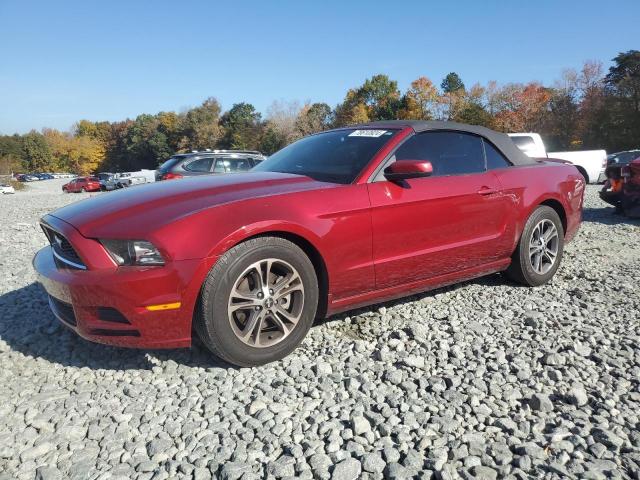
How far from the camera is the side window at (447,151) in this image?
3619mm

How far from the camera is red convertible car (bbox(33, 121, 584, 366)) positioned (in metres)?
2.60

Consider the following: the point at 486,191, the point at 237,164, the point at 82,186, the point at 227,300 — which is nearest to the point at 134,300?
the point at 227,300

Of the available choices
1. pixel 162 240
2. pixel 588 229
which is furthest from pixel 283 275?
pixel 588 229

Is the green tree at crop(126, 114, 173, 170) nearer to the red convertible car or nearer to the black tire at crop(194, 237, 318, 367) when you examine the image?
the red convertible car

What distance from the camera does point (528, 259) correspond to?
13.9 feet

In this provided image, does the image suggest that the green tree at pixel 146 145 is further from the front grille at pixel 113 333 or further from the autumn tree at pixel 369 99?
the front grille at pixel 113 333

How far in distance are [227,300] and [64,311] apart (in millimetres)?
1034

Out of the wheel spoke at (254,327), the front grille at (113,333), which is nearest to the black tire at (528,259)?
the wheel spoke at (254,327)

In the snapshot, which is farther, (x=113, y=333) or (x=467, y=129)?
(x=467, y=129)

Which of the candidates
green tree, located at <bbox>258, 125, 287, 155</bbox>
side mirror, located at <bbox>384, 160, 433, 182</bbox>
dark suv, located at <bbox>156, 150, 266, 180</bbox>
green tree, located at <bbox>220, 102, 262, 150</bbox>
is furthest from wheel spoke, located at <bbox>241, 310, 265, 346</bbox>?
green tree, located at <bbox>220, 102, 262, 150</bbox>

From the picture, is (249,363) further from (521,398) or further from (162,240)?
(521,398)

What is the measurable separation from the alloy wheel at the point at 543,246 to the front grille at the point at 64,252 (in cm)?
361

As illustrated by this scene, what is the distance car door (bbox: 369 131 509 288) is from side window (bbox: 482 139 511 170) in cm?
7

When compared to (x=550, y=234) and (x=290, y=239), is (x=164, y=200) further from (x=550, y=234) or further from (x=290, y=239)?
(x=550, y=234)
